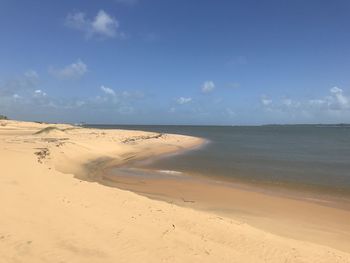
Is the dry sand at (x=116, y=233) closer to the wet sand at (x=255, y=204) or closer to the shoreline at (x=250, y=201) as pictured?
the wet sand at (x=255, y=204)

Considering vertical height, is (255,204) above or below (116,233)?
below

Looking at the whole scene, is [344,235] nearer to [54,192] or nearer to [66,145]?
[54,192]

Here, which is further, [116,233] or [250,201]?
[250,201]

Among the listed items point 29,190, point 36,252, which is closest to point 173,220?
point 36,252

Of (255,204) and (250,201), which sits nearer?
(255,204)

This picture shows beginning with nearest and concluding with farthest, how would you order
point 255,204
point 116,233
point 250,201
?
point 116,233 < point 255,204 < point 250,201

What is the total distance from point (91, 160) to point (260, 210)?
52.0ft

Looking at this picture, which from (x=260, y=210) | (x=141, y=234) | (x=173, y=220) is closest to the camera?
(x=141, y=234)

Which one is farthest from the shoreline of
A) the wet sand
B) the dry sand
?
the dry sand

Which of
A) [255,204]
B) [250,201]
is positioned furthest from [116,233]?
[250,201]

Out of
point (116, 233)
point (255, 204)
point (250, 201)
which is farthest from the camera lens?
point (250, 201)

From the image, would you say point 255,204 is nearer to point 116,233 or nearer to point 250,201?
point 250,201

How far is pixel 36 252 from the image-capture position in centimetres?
637

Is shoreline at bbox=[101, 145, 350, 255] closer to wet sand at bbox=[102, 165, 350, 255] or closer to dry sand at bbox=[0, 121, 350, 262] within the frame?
wet sand at bbox=[102, 165, 350, 255]
